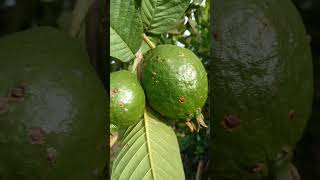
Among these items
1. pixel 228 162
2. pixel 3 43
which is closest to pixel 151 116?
pixel 228 162

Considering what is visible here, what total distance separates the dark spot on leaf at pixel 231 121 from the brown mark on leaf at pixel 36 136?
25cm

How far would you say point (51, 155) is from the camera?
2.14 feet

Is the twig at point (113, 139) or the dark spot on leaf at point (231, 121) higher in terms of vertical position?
the dark spot on leaf at point (231, 121)

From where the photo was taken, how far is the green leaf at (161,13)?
0.82 m

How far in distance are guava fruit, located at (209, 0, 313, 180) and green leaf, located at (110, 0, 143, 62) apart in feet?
0.44

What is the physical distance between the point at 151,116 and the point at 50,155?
204mm

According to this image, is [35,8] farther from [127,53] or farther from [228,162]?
[228,162]

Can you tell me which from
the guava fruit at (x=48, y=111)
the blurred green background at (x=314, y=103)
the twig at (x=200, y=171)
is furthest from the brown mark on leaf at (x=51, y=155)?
the blurred green background at (x=314, y=103)

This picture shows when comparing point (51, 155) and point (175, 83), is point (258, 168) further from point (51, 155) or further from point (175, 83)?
point (51, 155)

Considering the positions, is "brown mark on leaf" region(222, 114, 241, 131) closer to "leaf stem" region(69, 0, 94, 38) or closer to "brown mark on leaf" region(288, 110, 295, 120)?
"brown mark on leaf" region(288, 110, 295, 120)

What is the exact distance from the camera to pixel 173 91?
0.77 m

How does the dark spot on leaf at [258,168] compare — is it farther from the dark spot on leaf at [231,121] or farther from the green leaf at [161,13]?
the green leaf at [161,13]

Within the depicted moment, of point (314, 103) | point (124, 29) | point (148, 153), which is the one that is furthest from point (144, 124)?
point (314, 103)

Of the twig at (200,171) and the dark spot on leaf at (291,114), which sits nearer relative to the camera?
the dark spot on leaf at (291,114)
